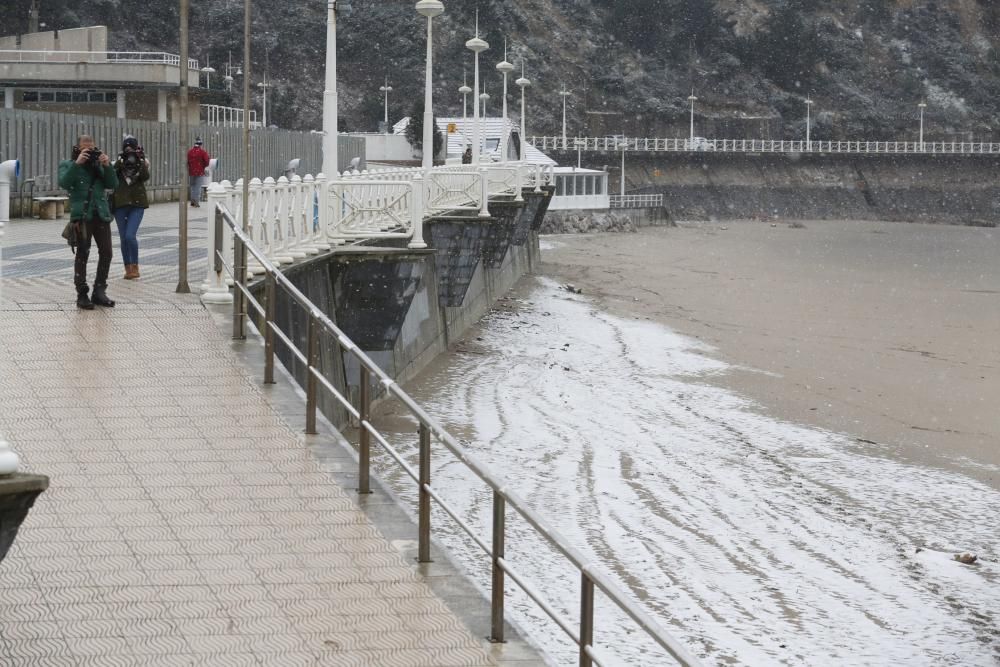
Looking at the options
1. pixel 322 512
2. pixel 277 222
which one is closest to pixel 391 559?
pixel 322 512

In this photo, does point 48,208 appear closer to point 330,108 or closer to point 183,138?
point 330,108

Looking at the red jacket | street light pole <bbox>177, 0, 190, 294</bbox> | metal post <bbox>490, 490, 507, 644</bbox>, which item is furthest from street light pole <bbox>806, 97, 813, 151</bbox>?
metal post <bbox>490, 490, 507, 644</bbox>

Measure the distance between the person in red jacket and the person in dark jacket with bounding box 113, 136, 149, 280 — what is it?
52.3 feet

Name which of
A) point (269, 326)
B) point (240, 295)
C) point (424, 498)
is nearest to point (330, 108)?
point (240, 295)

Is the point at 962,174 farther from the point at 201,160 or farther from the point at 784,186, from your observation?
the point at 201,160

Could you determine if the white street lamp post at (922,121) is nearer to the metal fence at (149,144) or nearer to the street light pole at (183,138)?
the metal fence at (149,144)

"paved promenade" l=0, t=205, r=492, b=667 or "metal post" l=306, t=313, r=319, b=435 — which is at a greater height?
"metal post" l=306, t=313, r=319, b=435

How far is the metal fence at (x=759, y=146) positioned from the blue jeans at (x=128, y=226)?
243 feet

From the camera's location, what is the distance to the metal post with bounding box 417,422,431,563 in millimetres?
6535

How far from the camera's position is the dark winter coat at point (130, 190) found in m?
14.8

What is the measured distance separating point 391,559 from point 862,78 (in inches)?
4516

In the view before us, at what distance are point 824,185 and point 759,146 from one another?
8602mm

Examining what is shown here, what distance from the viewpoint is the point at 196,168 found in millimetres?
30938

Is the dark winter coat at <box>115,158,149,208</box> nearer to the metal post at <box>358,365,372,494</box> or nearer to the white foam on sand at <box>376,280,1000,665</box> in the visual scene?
the white foam on sand at <box>376,280,1000,665</box>
